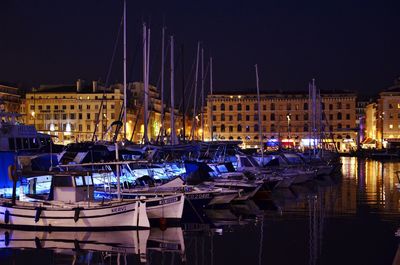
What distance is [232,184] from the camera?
147ft

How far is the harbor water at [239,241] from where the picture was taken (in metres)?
27.0

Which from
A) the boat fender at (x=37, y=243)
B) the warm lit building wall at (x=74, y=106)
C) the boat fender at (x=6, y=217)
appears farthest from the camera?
the warm lit building wall at (x=74, y=106)

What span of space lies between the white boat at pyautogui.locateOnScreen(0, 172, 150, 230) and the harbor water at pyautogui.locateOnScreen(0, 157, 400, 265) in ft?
1.54

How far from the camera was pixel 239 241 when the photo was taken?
102 ft

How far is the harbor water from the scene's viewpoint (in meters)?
27.0

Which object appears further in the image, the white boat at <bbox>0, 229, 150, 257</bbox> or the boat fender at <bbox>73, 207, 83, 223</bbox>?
the boat fender at <bbox>73, 207, 83, 223</bbox>

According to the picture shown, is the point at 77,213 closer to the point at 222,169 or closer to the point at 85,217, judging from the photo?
the point at 85,217

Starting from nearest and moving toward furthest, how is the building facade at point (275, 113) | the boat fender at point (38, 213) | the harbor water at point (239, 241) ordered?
the harbor water at point (239, 241), the boat fender at point (38, 213), the building facade at point (275, 113)

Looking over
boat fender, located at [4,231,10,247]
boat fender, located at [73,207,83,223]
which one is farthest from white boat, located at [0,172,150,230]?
boat fender, located at [4,231,10,247]

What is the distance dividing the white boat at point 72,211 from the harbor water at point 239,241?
47 centimetres

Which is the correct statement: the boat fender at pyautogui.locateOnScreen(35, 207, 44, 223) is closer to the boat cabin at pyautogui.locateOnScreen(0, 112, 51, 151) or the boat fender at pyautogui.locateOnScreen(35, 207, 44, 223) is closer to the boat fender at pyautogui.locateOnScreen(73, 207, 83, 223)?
the boat fender at pyautogui.locateOnScreen(73, 207, 83, 223)

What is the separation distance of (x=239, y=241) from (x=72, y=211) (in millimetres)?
7848

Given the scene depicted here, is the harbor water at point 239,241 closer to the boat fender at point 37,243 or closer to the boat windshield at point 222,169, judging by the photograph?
the boat fender at point 37,243

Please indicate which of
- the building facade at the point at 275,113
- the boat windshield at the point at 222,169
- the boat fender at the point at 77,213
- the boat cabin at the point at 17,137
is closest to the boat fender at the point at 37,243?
the boat fender at the point at 77,213
